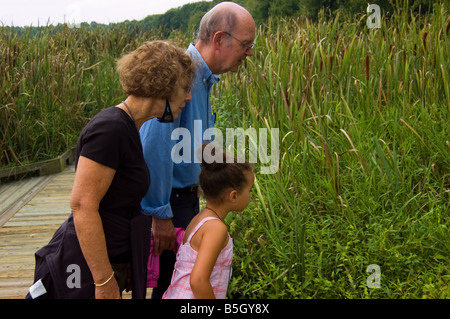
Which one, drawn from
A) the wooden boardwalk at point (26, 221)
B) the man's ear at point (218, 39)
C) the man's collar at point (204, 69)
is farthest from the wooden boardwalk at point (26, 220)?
the man's ear at point (218, 39)

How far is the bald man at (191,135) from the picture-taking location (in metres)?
2.30

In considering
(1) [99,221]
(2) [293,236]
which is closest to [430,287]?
(2) [293,236]

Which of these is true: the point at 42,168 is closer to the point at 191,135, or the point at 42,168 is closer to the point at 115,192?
the point at 191,135

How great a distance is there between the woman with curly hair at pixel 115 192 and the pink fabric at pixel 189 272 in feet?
0.61

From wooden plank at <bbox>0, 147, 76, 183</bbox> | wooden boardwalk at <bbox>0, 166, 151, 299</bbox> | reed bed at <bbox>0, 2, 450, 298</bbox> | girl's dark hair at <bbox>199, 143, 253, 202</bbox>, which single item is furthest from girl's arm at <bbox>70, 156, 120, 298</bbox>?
wooden plank at <bbox>0, 147, 76, 183</bbox>

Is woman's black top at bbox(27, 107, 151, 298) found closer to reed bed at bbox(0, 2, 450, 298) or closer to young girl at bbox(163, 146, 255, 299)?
young girl at bbox(163, 146, 255, 299)

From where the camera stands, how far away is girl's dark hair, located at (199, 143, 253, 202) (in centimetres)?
229

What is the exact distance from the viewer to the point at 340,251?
9.43ft

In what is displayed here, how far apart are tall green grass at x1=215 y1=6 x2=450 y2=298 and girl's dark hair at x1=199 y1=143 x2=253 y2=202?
21.6 inches

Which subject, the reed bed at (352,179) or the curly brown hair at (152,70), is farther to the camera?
the reed bed at (352,179)

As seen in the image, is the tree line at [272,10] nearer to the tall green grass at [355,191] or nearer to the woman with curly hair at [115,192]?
the tall green grass at [355,191]

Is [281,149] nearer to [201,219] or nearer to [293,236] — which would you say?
[293,236]

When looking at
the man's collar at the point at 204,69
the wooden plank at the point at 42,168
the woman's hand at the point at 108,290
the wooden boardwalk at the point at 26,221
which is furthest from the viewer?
the wooden plank at the point at 42,168
